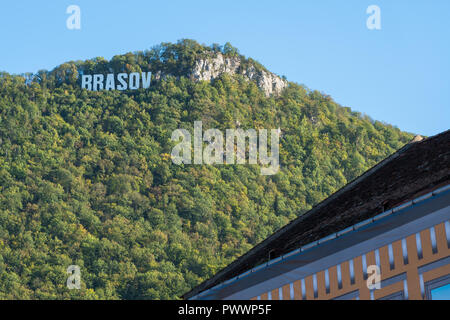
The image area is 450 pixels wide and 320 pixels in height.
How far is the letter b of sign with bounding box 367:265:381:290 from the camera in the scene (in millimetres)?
13641

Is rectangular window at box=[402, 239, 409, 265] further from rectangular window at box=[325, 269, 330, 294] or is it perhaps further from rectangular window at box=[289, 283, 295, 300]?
rectangular window at box=[289, 283, 295, 300]

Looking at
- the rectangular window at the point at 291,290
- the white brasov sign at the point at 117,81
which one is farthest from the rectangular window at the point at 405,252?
the white brasov sign at the point at 117,81

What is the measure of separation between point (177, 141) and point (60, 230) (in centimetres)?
4048

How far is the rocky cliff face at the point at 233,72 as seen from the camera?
17212cm

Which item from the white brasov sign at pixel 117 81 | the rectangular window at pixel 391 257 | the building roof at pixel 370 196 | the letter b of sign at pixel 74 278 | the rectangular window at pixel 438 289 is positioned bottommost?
the rectangular window at pixel 438 289

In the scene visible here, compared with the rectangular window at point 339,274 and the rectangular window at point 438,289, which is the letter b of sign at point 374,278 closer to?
the rectangular window at point 339,274

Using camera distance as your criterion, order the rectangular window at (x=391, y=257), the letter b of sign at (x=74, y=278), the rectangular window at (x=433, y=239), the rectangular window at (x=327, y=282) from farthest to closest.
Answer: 1. the letter b of sign at (x=74, y=278)
2. the rectangular window at (x=327, y=282)
3. the rectangular window at (x=391, y=257)
4. the rectangular window at (x=433, y=239)

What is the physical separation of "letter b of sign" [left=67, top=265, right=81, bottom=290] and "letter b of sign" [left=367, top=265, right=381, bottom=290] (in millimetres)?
89392

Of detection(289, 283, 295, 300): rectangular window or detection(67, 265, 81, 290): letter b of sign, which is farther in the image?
detection(67, 265, 81, 290): letter b of sign

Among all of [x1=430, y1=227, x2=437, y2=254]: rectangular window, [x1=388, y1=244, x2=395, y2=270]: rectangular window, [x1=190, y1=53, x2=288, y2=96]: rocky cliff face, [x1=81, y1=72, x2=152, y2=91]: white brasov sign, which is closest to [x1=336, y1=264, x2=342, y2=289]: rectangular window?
[x1=388, y1=244, x2=395, y2=270]: rectangular window

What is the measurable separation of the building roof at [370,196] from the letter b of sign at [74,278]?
3231 inches

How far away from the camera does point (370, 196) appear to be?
16.9 m
